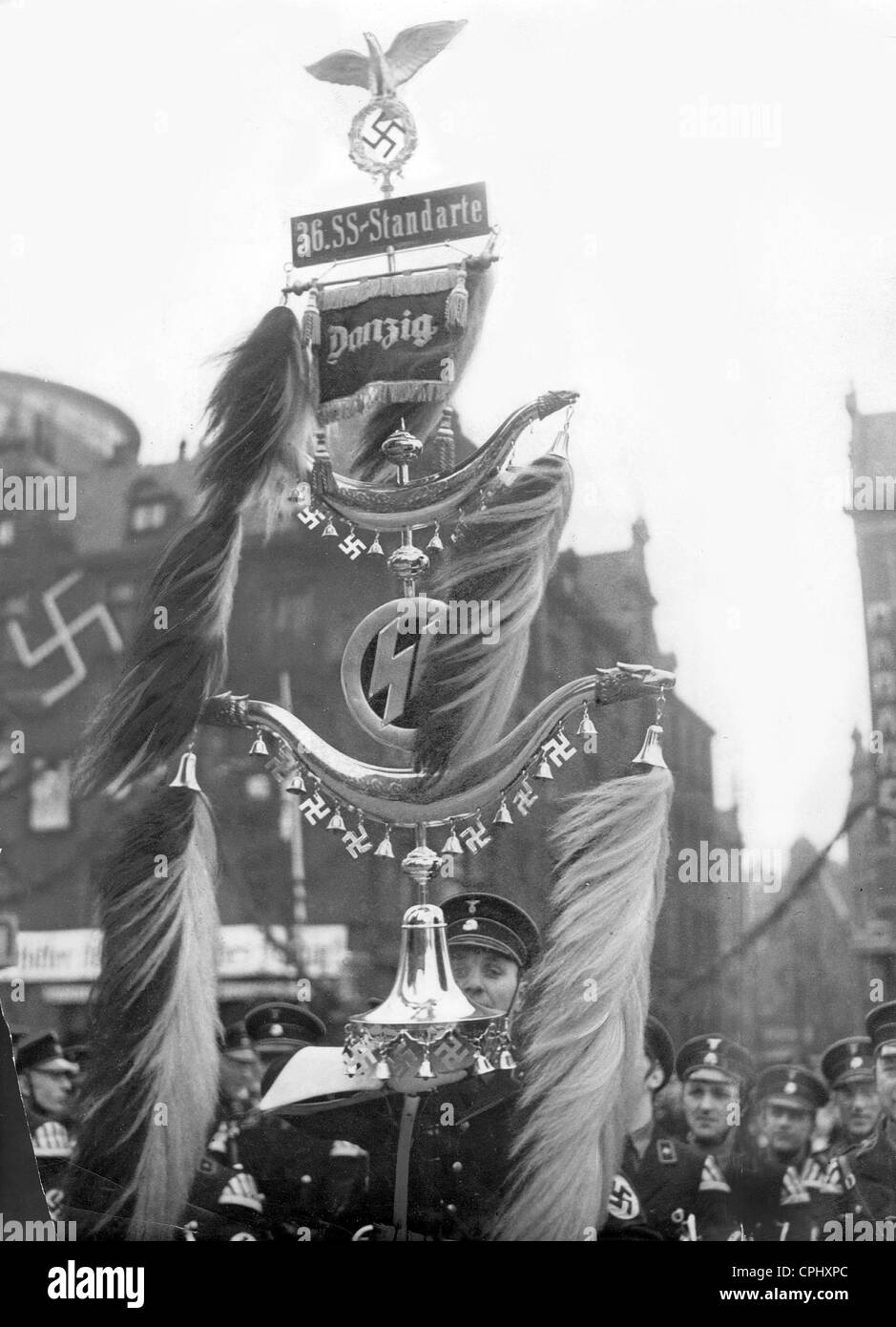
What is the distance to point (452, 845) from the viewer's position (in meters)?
2.83

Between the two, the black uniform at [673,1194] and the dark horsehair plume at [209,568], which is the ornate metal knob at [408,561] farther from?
the black uniform at [673,1194]

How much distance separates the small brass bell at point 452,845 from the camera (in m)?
2.83

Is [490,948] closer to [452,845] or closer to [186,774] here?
[452,845]

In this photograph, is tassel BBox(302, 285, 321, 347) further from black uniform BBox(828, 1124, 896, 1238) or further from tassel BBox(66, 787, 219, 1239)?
black uniform BBox(828, 1124, 896, 1238)

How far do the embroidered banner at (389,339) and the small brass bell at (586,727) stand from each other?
749 mm

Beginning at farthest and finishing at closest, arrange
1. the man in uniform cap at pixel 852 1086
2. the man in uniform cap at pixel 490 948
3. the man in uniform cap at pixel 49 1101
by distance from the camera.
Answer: the man in uniform cap at pixel 49 1101 < the man in uniform cap at pixel 490 948 < the man in uniform cap at pixel 852 1086

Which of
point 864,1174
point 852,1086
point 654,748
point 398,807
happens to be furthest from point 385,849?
point 864,1174

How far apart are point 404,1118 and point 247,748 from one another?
85cm

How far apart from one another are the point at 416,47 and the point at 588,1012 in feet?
6.91

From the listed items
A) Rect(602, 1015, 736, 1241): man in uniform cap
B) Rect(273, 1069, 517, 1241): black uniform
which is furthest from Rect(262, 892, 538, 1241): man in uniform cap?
Rect(602, 1015, 736, 1241): man in uniform cap

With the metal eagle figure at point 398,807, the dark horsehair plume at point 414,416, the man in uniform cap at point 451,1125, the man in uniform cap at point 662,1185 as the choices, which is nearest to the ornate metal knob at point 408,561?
the metal eagle figure at point 398,807

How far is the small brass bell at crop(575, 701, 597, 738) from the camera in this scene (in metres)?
2.80

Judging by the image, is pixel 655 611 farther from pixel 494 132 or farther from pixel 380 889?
pixel 494 132

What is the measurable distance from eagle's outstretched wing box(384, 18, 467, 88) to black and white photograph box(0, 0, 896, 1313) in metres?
0.01
